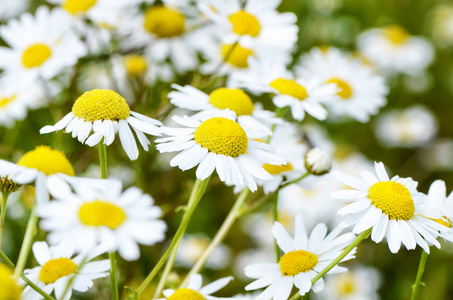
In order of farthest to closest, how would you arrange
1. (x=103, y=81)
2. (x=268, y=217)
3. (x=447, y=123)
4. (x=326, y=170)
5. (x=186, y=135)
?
1. (x=447, y=123)
2. (x=268, y=217)
3. (x=103, y=81)
4. (x=326, y=170)
5. (x=186, y=135)

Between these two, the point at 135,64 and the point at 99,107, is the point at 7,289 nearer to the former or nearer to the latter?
the point at 99,107

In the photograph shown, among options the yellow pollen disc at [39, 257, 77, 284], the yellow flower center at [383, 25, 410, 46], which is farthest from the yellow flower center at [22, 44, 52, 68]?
the yellow flower center at [383, 25, 410, 46]

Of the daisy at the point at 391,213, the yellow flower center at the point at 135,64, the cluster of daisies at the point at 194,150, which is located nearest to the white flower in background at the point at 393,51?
the cluster of daisies at the point at 194,150

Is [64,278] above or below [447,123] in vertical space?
above

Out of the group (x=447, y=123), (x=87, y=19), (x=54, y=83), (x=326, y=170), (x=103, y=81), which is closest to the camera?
(x=326, y=170)

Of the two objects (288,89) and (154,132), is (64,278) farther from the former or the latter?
(288,89)

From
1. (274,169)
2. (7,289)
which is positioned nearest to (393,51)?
(274,169)

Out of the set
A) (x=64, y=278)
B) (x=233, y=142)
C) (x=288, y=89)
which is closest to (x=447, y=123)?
(x=288, y=89)
